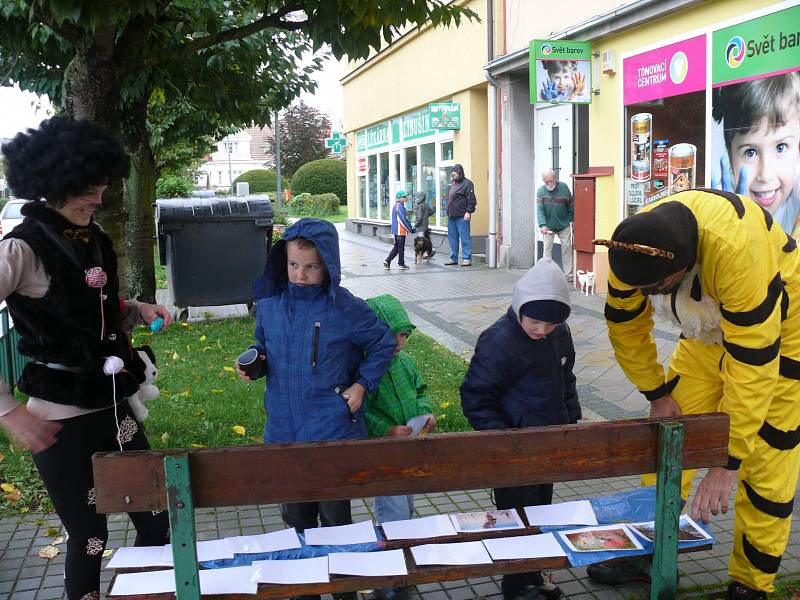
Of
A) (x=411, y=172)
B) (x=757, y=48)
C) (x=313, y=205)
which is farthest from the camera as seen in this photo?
(x=313, y=205)

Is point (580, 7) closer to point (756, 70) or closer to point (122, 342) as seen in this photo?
point (756, 70)

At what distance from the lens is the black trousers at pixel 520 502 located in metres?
3.27

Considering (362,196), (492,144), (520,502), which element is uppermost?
(492,144)

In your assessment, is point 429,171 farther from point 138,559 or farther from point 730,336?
point 138,559

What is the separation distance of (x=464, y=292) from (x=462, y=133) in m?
5.74

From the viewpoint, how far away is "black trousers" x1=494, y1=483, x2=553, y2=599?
3271 mm

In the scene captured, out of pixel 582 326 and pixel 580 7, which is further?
pixel 580 7

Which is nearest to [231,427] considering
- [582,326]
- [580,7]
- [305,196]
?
[582,326]

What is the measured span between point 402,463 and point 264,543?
2.35 feet

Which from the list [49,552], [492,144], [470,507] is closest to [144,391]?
[49,552]

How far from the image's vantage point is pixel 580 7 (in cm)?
1155

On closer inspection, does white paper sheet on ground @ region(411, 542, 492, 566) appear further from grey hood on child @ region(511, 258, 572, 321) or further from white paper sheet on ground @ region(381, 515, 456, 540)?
grey hood on child @ region(511, 258, 572, 321)

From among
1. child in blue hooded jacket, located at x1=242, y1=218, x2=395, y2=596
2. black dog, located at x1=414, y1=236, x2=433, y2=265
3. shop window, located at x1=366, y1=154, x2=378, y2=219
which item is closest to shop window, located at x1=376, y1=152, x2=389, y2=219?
shop window, located at x1=366, y1=154, x2=378, y2=219

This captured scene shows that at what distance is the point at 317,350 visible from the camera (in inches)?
120
